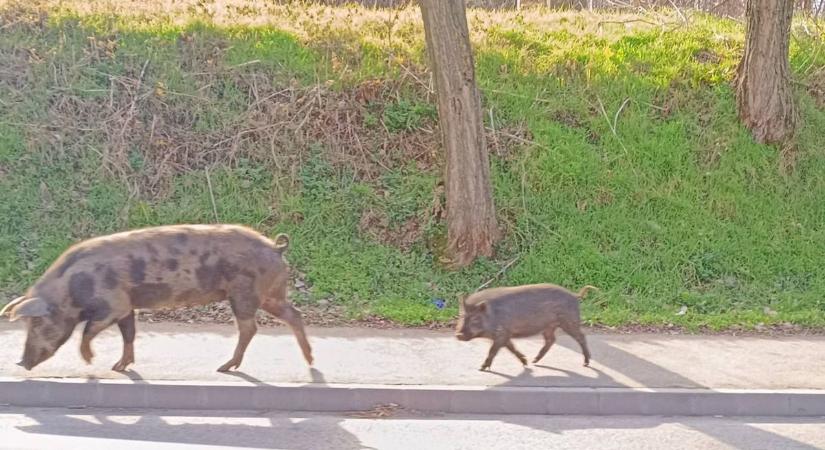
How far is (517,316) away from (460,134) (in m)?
3.48

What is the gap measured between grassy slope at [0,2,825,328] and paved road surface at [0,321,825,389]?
834mm

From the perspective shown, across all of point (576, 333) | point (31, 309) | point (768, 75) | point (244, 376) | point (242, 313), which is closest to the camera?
point (31, 309)

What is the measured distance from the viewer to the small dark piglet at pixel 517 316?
758 cm

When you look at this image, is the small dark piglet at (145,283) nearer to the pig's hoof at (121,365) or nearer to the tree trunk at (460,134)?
the pig's hoof at (121,365)

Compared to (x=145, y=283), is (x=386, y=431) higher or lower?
lower

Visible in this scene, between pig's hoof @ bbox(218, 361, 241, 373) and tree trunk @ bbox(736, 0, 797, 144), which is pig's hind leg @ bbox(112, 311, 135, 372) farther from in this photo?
tree trunk @ bbox(736, 0, 797, 144)

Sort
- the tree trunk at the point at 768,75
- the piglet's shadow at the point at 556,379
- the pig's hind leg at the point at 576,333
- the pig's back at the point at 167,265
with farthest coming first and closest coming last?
the tree trunk at the point at 768,75 < the pig's hind leg at the point at 576,333 < the piglet's shadow at the point at 556,379 < the pig's back at the point at 167,265

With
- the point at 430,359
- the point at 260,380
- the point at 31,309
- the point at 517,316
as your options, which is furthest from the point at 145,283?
the point at 517,316

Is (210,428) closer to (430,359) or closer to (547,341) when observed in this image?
(430,359)

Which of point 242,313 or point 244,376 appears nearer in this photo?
point 244,376

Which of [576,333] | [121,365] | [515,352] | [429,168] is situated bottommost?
[515,352]

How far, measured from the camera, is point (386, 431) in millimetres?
6328

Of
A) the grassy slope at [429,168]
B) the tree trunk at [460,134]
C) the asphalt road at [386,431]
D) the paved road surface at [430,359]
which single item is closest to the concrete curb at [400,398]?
the asphalt road at [386,431]

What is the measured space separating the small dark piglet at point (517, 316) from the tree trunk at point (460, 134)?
9.23 feet
